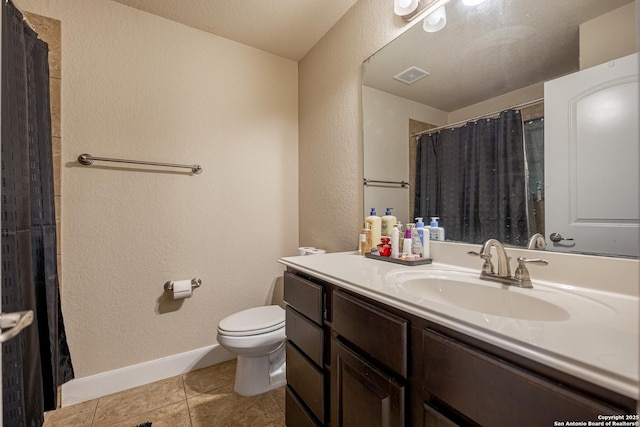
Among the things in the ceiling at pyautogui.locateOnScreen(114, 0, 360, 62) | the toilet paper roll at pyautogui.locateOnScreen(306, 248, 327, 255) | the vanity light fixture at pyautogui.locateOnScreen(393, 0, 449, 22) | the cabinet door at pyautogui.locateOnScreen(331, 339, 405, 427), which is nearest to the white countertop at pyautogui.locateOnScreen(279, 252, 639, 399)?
the cabinet door at pyautogui.locateOnScreen(331, 339, 405, 427)

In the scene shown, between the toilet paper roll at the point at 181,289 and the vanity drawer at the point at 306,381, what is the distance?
0.87 meters

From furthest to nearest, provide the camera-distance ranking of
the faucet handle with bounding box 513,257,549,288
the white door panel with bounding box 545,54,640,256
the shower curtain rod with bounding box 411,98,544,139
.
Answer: the shower curtain rod with bounding box 411,98,544,139 → the faucet handle with bounding box 513,257,549,288 → the white door panel with bounding box 545,54,640,256

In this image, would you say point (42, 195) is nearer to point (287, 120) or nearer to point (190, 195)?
point (190, 195)

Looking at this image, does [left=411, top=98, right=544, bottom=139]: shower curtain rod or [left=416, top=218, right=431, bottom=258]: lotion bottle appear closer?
[left=411, top=98, right=544, bottom=139]: shower curtain rod

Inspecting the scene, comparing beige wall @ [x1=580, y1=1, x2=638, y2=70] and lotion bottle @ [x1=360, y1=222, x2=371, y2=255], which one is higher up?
beige wall @ [x1=580, y1=1, x2=638, y2=70]

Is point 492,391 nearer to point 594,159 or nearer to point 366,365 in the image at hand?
point 366,365

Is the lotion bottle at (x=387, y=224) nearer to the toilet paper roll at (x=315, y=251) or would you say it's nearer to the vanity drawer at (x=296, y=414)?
the toilet paper roll at (x=315, y=251)

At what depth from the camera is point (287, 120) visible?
221 centimetres

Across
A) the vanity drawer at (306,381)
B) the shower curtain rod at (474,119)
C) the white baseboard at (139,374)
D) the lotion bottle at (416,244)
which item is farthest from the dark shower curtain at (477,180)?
the white baseboard at (139,374)

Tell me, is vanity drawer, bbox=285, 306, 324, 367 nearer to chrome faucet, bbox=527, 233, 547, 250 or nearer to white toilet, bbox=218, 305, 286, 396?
white toilet, bbox=218, 305, 286, 396

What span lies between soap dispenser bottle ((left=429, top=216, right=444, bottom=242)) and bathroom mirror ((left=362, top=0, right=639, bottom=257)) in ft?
0.43

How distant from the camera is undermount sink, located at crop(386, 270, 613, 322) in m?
0.66

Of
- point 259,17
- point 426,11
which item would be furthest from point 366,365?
point 259,17

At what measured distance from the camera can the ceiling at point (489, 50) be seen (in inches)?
33.0
